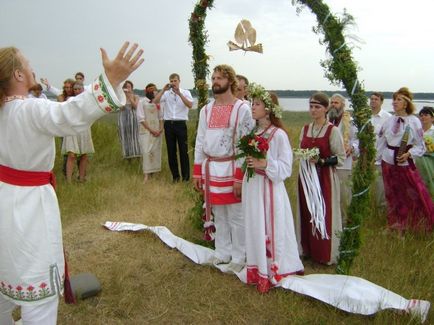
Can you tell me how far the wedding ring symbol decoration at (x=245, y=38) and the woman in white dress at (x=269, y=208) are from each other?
83cm

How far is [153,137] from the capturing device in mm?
8742

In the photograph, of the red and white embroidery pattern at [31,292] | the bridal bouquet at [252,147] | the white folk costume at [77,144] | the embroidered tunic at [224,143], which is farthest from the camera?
the white folk costume at [77,144]

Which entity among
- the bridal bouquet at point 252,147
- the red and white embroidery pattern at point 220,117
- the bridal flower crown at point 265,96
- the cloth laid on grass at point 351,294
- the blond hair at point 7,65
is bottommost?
the cloth laid on grass at point 351,294

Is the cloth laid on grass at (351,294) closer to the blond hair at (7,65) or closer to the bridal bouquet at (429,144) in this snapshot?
the blond hair at (7,65)

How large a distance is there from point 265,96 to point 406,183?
110 inches

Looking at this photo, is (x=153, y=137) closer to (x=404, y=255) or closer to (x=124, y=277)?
(x=124, y=277)

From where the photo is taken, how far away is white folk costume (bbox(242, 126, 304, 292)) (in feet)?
12.8

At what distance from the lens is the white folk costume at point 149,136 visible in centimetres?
865

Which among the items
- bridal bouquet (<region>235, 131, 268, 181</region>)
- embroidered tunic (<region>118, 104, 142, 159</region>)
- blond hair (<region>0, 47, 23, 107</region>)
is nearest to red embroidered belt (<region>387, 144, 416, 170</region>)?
bridal bouquet (<region>235, 131, 268, 181</region>)

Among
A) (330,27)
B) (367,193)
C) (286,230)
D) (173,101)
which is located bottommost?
(286,230)

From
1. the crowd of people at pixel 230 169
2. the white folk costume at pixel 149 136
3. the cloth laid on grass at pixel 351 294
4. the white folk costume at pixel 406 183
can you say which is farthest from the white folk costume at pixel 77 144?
the white folk costume at pixel 406 183

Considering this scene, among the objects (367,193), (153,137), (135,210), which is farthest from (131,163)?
(367,193)

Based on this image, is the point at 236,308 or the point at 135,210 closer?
the point at 236,308

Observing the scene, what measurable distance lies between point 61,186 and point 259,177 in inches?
181
